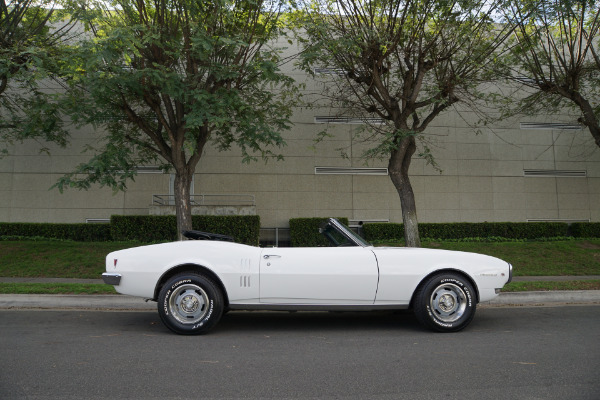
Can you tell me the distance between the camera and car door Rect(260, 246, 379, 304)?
5297 millimetres

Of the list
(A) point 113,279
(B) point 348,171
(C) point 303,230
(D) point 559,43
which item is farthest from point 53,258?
(D) point 559,43

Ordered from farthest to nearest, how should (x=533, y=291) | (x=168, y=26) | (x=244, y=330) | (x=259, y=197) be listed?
1. (x=259, y=197)
2. (x=168, y=26)
3. (x=533, y=291)
4. (x=244, y=330)

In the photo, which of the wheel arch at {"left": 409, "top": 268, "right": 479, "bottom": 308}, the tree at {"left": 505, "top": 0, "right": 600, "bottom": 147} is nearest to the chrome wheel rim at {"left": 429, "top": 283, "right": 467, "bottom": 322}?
the wheel arch at {"left": 409, "top": 268, "right": 479, "bottom": 308}

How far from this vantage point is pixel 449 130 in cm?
1795

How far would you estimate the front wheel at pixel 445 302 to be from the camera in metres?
5.38

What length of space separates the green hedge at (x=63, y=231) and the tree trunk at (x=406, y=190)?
32.2 ft

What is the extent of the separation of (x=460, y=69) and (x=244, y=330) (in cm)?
919

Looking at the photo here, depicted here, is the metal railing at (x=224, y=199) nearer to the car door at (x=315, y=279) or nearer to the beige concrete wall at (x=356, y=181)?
the beige concrete wall at (x=356, y=181)

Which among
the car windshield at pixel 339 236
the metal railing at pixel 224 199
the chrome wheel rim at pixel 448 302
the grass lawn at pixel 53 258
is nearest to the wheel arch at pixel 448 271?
the chrome wheel rim at pixel 448 302

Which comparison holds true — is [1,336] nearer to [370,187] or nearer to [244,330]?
[244,330]

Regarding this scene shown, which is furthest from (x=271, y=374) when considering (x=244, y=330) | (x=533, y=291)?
(x=533, y=291)

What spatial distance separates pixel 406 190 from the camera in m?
11.6

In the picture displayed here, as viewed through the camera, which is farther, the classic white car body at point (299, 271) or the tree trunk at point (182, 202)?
the tree trunk at point (182, 202)

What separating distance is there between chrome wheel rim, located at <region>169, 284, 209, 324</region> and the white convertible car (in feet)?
0.04
